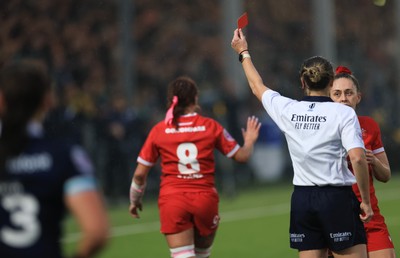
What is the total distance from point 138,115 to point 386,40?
1244 centimetres

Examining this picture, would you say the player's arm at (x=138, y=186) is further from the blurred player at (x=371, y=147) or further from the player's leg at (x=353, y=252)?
the player's leg at (x=353, y=252)

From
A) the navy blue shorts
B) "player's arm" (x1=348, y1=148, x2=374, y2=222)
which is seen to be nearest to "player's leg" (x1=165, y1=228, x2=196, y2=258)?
the navy blue shorts

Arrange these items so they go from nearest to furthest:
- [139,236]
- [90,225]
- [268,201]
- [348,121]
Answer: [90,225]
[348,121]
[139,236]
[268,201]

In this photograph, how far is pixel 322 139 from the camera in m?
6.33

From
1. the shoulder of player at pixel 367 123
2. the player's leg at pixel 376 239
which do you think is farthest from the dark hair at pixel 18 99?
the player's leg at pixel 376 239

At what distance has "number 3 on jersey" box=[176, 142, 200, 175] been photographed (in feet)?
26.7

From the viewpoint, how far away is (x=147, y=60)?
2191 centimetres

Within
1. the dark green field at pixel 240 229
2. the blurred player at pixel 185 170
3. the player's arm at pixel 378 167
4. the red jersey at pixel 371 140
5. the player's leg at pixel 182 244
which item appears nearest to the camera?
the player's arm at pixel 378 167

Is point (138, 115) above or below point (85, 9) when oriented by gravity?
below

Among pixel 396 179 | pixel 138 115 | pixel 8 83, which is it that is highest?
pixel 8 83

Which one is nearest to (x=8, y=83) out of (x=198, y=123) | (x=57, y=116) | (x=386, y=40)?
(x=198, y=123)

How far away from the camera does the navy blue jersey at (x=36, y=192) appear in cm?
416

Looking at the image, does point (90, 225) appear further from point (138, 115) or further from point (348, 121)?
point (138, 115)

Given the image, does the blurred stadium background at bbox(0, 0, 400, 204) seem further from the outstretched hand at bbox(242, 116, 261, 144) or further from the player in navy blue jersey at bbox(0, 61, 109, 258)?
the player in navy blue jersey at bbox(0, 61, 109, 258)
